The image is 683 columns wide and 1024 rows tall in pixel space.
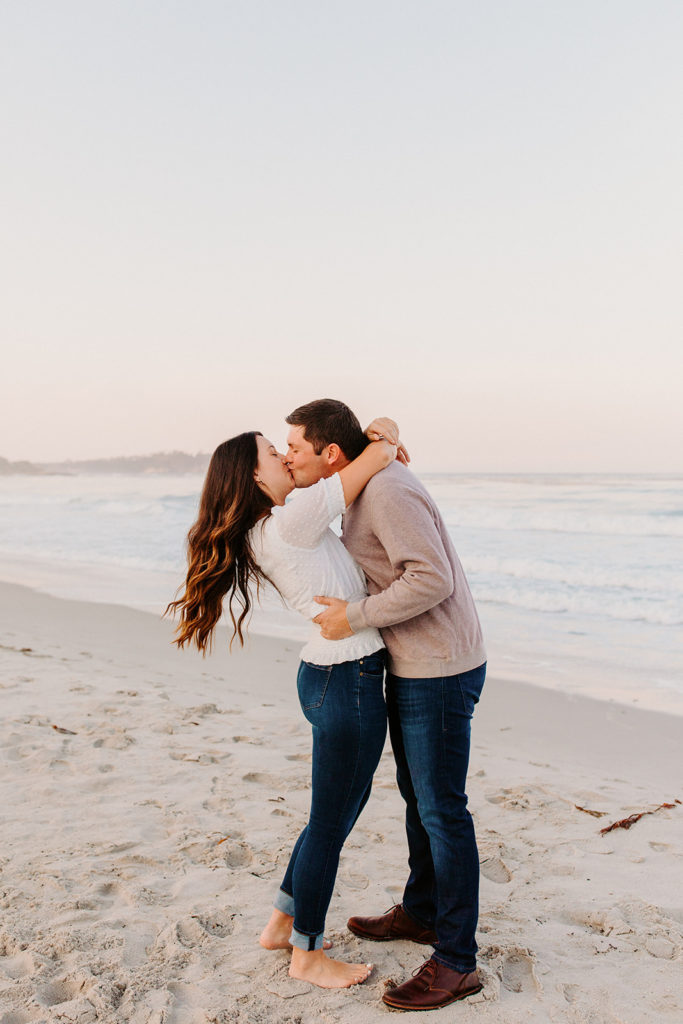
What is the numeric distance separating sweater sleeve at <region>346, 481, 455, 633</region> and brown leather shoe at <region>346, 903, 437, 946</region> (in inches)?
46.1

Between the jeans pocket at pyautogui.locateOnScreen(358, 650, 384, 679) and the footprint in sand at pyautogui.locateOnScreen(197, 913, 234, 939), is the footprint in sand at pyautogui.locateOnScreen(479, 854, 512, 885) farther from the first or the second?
the jeans pocket at pyautogui.locateOnScreen(358, 650, 384, 679)

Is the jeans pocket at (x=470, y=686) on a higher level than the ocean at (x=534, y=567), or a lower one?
higher

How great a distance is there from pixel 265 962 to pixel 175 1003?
13.5 inches

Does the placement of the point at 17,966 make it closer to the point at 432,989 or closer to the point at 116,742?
the point at 432,989

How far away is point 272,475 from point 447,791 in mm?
1090

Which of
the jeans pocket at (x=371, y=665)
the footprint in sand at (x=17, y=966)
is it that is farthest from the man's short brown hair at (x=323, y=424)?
the footprint in sand at (x=17, y=966)

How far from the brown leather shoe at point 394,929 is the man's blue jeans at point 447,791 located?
1.13ft

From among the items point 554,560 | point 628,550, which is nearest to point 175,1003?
point 554,560

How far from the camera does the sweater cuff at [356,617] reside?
229cm


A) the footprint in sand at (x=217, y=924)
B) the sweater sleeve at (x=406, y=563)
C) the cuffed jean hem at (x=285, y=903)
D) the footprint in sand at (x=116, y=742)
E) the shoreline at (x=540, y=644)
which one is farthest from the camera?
the shoreline at (x=540, y=644)

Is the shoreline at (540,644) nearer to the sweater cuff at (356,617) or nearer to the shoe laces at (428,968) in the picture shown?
the shoe laces at (428,968)

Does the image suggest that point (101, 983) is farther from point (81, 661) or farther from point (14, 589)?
point (14, 589)

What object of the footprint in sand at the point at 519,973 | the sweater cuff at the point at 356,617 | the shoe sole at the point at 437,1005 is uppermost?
the sweater cuff at the point at 356,617

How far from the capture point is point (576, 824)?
3.82m
